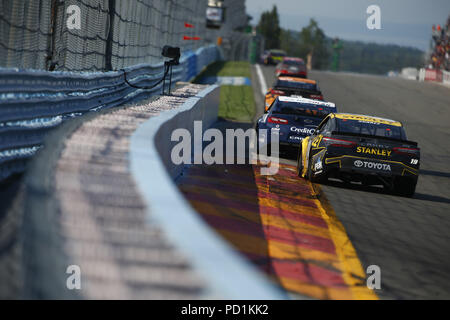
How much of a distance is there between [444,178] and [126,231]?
1285cm

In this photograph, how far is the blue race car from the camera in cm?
1575

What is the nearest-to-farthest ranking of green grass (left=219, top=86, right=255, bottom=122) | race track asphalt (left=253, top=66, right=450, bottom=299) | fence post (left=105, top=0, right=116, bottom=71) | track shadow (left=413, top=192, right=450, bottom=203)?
race track asphalt (left=253, top=66, right=450, bottom=299) < track shadow (left=413, top=192, right=450, bottom=203) < fence post (left=105, top=0, right=116, bottom=71) < green grass (left=219, top=86, right=255, bottom=122)

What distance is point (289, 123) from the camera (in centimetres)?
1577

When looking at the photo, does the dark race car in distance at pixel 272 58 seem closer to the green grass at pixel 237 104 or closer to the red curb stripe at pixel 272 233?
the green grass at pixel 237 104

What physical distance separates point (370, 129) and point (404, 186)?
4.12 ft

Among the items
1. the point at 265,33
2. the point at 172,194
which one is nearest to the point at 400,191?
the point at 172,194

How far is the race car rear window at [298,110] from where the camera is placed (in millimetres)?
16266

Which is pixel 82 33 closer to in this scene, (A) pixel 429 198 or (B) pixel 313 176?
(B) pixel 313 176

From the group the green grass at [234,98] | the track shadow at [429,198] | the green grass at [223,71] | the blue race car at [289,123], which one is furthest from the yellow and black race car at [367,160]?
the green grass at [223,71]

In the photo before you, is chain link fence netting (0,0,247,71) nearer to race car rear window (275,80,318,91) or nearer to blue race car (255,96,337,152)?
blue race car (255,96,337,152)

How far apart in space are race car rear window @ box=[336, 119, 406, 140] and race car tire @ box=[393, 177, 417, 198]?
928 mm

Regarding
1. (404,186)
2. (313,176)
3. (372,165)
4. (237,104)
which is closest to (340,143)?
(372,165)

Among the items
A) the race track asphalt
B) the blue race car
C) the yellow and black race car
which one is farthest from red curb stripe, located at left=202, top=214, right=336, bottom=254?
the blue race car

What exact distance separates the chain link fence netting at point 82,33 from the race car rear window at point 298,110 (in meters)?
3.45
